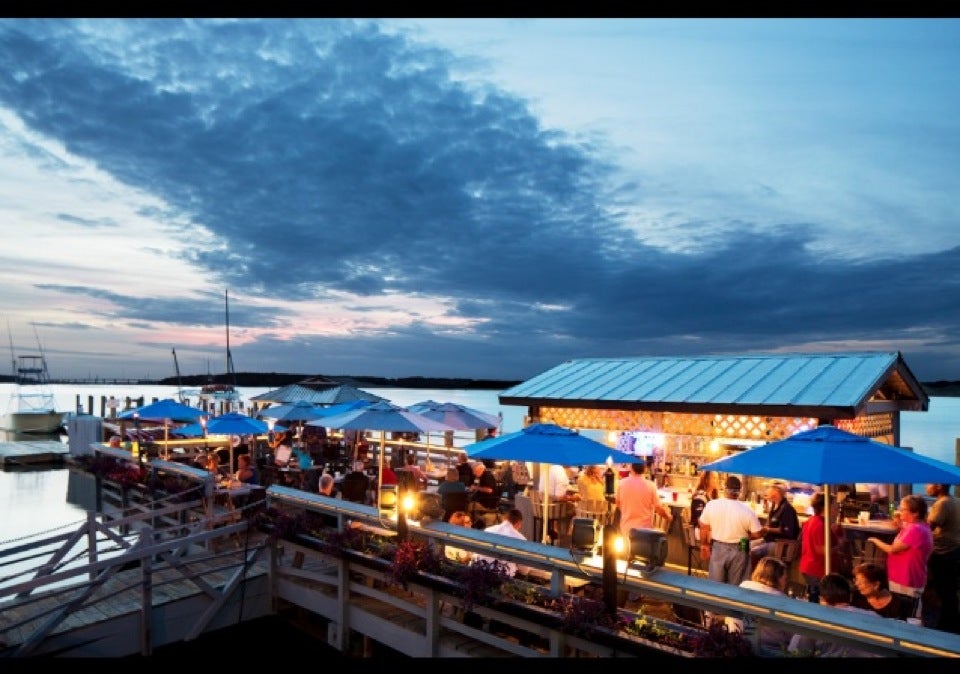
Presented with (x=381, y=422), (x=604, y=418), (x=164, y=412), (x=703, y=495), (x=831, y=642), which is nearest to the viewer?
(x=831, y=642)

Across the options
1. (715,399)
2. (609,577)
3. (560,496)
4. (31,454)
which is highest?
(715,399)

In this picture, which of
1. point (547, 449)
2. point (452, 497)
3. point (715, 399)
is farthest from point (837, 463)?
point (452, 497)

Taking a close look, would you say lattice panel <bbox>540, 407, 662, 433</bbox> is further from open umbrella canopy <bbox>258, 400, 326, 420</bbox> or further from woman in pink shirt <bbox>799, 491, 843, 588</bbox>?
open umbrella canopy <bbox>258, 400, 326, 420</bbox>

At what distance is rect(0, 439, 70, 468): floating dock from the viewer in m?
41.9

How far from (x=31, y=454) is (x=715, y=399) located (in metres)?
46.3

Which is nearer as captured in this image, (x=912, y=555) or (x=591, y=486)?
(x=912, y=555)

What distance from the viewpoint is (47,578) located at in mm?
8203

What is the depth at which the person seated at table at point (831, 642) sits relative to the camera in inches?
190

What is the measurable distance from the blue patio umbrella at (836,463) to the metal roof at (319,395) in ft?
53.8

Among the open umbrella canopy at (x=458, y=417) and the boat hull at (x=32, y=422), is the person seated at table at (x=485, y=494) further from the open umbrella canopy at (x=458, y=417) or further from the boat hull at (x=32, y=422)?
the boat hull at (x=32, y=422)

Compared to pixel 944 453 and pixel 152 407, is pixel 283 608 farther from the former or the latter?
pixel 944 453

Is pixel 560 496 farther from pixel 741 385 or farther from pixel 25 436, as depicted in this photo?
pixel 25 436

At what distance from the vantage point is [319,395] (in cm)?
2270

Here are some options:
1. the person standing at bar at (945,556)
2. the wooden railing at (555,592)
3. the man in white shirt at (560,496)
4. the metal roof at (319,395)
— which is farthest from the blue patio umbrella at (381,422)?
the metal roof at (319,395)
